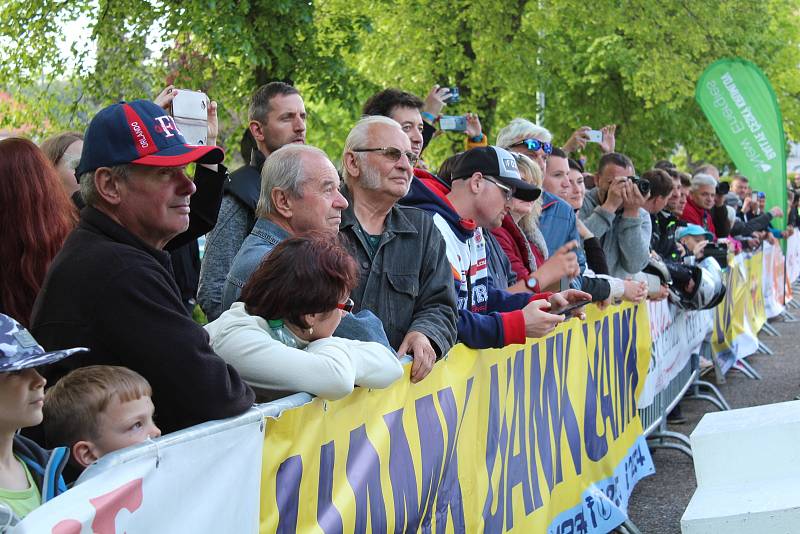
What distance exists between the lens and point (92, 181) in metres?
3.02

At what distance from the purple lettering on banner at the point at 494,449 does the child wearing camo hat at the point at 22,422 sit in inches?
94.0

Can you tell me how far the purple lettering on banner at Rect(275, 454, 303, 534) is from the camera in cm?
287

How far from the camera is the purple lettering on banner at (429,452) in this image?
3.80 m

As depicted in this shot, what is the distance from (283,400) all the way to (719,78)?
14774 mm

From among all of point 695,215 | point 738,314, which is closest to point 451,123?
point 695,215

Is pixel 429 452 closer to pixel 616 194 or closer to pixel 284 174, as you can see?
pixel 284 174

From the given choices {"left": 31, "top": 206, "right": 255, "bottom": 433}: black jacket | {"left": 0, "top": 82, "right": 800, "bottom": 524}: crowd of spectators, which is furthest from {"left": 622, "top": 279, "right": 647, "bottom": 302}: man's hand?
{"left": 31, "top": 206, "right": 255, "bottom": 433}: black jacket

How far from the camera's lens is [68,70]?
11.7 meters

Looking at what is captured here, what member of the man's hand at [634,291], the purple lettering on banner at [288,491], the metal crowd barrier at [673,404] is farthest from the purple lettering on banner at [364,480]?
the metal crowd barrier at [673,404]

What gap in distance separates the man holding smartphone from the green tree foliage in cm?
457

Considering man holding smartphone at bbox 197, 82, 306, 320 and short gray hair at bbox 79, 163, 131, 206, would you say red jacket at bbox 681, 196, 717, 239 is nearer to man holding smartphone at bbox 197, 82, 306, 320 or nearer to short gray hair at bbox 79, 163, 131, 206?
man holding smartphone at bbox 197, 82, 306, 320

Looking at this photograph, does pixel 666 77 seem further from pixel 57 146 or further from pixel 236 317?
pixel 236 317

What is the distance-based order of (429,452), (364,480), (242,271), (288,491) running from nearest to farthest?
(288,491) < (364,480) < (242,271) < (429,452)

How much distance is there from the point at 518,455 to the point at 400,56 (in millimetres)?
12279
